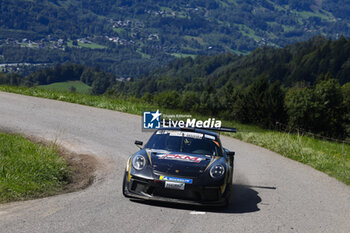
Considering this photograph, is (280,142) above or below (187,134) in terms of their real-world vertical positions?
below

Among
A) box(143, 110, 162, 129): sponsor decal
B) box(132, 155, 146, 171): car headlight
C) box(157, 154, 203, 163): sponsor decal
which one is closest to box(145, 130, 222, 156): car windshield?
box(157, 154, 203, 163): sponsor decal

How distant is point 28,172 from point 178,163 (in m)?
3.18

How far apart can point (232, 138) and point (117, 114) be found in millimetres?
5856

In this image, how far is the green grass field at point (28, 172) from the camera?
8.05 meters

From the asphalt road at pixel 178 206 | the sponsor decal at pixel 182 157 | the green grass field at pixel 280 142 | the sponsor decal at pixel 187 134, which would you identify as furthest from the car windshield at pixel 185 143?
the green grass field at pixel 280 142

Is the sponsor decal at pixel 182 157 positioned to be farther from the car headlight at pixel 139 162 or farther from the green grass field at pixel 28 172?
the green grass field at pixel 28 172

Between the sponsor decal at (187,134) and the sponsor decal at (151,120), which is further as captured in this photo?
the sponsor decal at (151,120)

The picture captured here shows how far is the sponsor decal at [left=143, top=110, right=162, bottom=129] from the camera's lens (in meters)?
19.6

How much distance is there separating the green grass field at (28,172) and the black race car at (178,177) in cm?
177

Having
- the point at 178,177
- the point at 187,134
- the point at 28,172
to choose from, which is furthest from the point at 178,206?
the point at 28,172

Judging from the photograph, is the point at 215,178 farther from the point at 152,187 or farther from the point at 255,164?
the point at 255,164

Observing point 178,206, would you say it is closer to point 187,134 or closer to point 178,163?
point 178,163

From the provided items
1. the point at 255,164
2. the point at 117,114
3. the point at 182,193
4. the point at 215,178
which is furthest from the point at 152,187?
the point at 117,114

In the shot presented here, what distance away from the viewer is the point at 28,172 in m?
9.13
